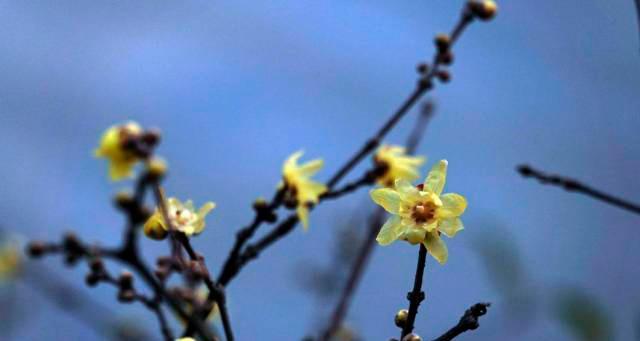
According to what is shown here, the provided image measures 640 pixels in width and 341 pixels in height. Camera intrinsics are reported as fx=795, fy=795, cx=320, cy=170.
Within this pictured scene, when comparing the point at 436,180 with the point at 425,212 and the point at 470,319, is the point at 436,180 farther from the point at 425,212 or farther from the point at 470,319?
the point at 470,319

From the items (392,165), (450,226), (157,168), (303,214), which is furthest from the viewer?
(392,165)

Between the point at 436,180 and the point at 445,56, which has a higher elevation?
the point at 445,56

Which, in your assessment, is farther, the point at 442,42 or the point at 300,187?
the point at 442,42

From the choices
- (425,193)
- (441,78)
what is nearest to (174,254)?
(425,193)

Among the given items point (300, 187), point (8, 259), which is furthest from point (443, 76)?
point (8, 259)

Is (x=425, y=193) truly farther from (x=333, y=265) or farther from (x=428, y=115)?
(x=333, y=265)

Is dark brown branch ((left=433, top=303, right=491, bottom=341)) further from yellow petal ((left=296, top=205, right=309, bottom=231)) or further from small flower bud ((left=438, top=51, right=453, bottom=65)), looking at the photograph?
small flower bud ((left=438, top=51, right=453, bottom=65))

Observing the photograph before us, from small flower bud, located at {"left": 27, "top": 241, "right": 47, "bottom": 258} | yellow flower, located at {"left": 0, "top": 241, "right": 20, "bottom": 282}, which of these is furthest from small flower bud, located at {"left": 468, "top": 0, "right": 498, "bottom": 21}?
yellow flower, located at {"left": 0, "top": 241, "right": 20, "bottom": 282}
